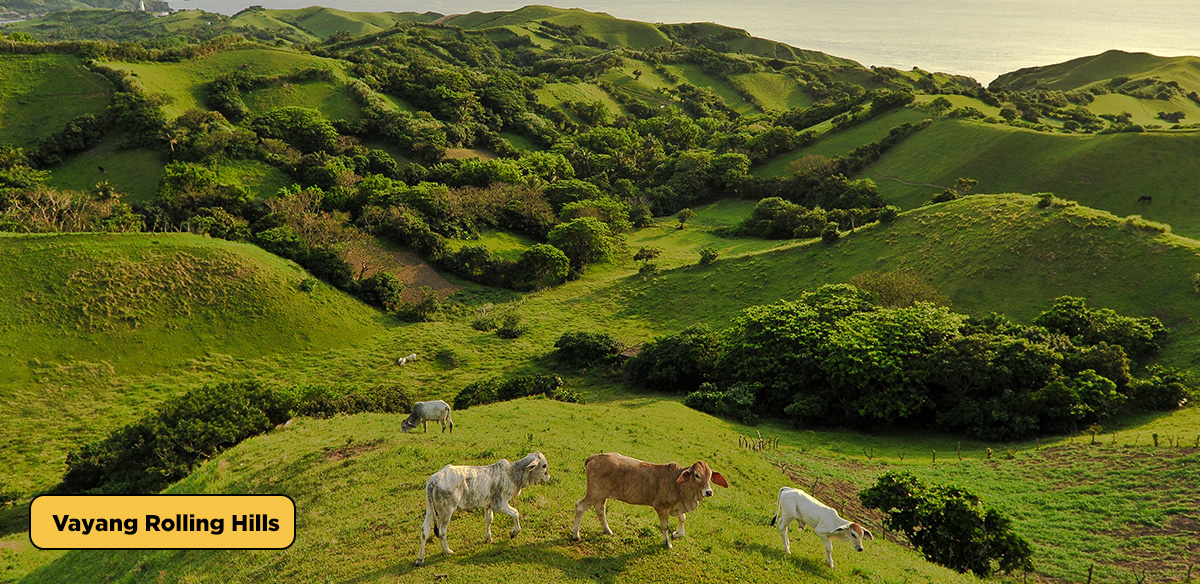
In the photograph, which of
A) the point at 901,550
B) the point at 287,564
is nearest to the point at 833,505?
the point at 901,550

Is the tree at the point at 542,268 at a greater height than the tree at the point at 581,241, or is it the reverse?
the tree at the point at 581,241

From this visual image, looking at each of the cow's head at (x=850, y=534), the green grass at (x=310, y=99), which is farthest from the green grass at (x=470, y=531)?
the green grass at (x=310, y=99)

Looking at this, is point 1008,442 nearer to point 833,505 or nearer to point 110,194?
point 833,505

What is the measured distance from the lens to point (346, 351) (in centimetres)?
5778

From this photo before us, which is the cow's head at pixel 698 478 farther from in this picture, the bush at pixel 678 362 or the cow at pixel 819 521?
the bush at pixel 678 362

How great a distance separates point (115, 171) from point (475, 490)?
362ft

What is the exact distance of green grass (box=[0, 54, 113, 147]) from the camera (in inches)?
4109

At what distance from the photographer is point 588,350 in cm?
5722

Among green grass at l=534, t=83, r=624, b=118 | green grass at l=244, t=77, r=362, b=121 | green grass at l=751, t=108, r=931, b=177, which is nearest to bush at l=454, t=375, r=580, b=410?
green grass at l=751, t=108, r=931, b=177

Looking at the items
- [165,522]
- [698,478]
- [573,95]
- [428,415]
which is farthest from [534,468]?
[573,95]

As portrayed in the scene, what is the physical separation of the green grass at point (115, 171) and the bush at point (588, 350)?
71.7m

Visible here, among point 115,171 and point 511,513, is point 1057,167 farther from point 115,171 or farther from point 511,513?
point 115,171

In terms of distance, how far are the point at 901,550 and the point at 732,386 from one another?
26.3 metres

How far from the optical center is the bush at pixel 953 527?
21312 millimetres
